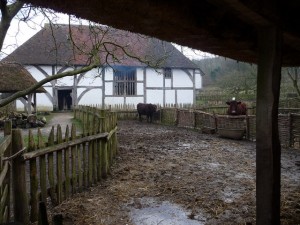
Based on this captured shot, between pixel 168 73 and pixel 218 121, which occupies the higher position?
pixel 168 73

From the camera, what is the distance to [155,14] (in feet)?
7.64

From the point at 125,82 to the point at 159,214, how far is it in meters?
22.7

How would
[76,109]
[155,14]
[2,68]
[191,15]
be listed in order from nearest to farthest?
1. [155,14]
2. [191,15]
3. [2,68]
4. [76,109]

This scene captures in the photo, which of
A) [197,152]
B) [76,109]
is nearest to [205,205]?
[197,152]

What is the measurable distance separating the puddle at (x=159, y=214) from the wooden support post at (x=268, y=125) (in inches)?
71.6

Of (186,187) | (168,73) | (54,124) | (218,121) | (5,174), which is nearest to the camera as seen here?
(5,174)

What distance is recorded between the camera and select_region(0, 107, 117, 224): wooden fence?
4277 mm

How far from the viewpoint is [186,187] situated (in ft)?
21.3

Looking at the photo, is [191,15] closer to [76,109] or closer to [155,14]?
[155,14]

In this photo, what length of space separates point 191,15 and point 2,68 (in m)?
20.2

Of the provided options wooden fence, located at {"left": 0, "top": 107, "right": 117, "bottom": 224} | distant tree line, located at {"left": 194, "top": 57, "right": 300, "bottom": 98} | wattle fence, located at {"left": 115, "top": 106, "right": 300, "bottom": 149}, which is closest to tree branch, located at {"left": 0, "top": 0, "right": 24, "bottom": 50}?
wooden fence, located at {"left": 0, "top": 107, "right": 117, "bottom": 224}

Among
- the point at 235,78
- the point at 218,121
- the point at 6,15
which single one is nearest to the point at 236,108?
the point at 218,121

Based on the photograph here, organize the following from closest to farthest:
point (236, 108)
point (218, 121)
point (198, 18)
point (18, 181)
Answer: point (198, 18) < point (18, 181) < point (236, 108) < point (218, 121)

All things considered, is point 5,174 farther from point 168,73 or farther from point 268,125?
point 168,73
